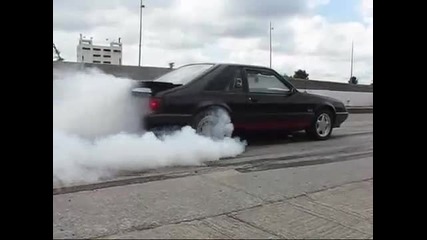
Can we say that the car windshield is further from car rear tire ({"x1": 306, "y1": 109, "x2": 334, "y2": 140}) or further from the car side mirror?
car rear tire ({"x1": 306, "y1": 109, "x2": 334, "y2": 140})

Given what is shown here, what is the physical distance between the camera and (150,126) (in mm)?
5680

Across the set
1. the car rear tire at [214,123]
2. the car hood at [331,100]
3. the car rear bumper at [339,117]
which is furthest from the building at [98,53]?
the car rear bumper at [339,117]

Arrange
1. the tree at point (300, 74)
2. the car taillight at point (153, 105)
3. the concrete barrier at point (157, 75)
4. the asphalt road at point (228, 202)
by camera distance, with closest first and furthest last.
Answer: the asphalt road at point (228, 202) → the concrete barrier at point (157, 75) → the car taillight at point (153, 105) → the tree at point (300, 74)

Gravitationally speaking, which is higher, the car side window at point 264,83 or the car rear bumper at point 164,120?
the car side window at point 264,83

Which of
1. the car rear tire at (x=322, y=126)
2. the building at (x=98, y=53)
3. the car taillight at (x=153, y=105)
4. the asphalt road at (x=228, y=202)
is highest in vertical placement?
the building at (x=98, y=53)

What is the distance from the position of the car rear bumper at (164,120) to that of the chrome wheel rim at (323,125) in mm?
2449

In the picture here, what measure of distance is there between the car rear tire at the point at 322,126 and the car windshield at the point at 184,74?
6.57 ft

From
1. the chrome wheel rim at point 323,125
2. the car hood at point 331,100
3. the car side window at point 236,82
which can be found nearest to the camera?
the car side window at point 236,82

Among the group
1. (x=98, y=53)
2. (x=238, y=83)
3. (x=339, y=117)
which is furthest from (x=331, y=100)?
(x=98, y=53)

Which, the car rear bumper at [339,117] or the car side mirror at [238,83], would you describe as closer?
the car side mirror at [238,83]

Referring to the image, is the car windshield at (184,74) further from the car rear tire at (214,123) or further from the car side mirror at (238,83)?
the car rear tire at (214,123)

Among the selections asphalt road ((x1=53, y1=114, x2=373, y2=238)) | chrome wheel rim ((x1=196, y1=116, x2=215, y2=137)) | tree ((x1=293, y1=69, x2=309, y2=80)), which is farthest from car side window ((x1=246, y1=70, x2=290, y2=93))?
asphalt road ((x1=53, y1=114, x2=373, y2=238))

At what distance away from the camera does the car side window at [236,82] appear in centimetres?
632
